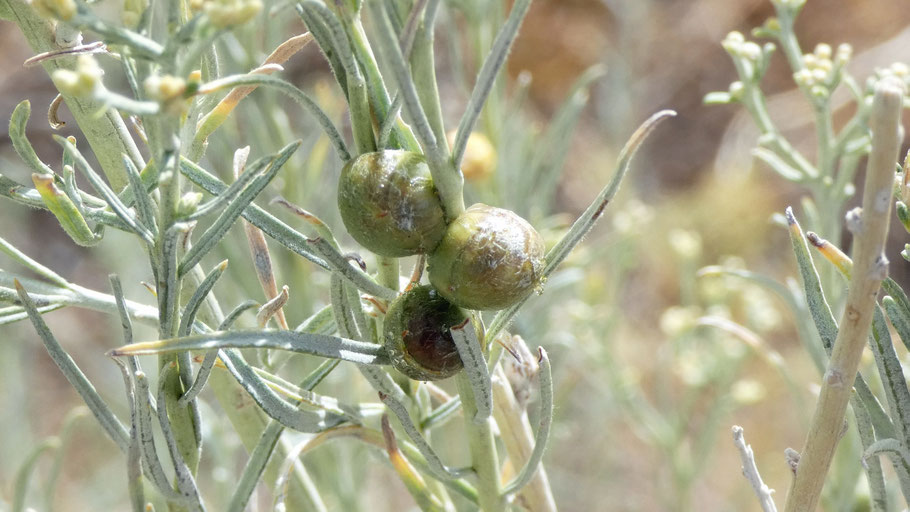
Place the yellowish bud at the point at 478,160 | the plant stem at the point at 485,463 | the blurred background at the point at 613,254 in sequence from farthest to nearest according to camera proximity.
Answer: the blurred background at the point at 613,254 < the yellowish bud at the point at 478,160 < the plant stem at the point at 485,463

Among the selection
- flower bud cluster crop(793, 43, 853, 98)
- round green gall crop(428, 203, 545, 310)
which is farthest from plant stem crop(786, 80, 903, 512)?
flower bud cluster crop(793, 43, 853, 98)

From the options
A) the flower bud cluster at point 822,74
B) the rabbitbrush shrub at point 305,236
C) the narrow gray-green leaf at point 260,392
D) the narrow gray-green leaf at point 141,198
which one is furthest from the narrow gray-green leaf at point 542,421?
the flower bud cluster at point 822,74

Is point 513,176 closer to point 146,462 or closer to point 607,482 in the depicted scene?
point 146,462

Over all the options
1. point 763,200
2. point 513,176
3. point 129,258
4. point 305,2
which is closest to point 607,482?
point 513,176

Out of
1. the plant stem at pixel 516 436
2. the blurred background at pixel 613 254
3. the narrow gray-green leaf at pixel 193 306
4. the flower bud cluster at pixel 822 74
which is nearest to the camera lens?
the narrow gray-green leaf at pixel 193 306

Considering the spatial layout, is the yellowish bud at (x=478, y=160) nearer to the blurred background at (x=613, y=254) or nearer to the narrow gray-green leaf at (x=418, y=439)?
the blurred background at (x=613, y=254)

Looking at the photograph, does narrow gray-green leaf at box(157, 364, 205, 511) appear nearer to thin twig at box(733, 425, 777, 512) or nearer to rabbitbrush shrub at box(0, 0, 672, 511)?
rabbitbrush shrub at box(0, 0, 672, 511)

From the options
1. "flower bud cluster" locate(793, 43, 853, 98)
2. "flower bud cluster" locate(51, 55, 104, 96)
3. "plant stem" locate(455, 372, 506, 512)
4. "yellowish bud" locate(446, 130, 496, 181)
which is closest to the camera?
"flower bud cluster" locate(51, 55, 104, 96)
